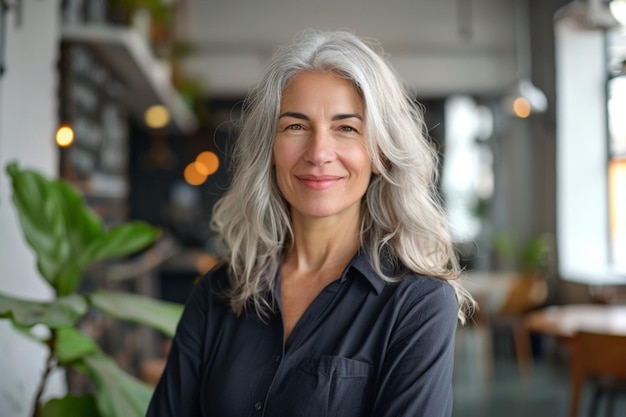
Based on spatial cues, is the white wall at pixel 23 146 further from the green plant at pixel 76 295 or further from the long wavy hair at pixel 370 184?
the long wavy hair at pixel 370 184

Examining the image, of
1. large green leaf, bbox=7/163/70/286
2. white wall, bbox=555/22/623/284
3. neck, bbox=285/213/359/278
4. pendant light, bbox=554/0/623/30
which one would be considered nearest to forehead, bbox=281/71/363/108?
neck, bbox=285/213/359/278

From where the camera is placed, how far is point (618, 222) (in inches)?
344

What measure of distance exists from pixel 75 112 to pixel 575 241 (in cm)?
651

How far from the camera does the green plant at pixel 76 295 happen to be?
203 cm

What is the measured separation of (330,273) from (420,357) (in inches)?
13.3

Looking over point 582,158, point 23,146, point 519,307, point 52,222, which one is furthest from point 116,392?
point 582,158

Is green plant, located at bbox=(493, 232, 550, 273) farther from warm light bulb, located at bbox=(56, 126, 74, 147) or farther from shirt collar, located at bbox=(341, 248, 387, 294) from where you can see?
shirt collar, located at bbox=(341, 248, 387, 294)

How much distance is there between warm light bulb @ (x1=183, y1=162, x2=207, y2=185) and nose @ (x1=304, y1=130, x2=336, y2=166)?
1120cm

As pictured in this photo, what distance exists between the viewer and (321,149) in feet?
5.29

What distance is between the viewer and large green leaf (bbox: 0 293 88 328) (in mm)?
1838

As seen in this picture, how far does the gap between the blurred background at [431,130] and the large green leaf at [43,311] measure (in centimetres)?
65

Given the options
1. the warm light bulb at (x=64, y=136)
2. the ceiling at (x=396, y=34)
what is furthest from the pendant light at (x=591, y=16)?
the ceiling at (x=396, y=34)

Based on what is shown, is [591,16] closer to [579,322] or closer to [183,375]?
[579,322]

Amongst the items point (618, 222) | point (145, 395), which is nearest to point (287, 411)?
point (145, 395)
